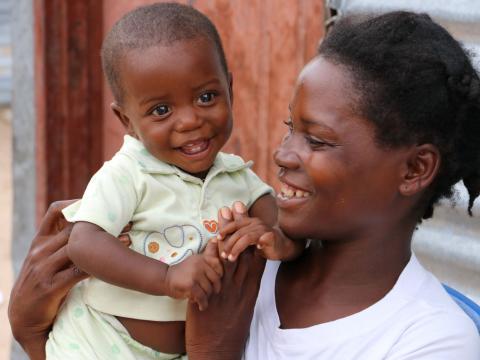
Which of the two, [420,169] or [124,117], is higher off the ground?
[420,169]

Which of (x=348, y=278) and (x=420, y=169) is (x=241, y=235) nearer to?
(x=348, y=278)

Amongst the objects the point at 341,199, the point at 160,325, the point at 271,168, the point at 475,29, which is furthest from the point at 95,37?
the point at 341,199

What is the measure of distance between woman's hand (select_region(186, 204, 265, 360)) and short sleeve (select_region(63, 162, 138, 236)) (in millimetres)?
296

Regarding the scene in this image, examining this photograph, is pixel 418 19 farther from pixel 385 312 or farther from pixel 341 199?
pixel 385 312

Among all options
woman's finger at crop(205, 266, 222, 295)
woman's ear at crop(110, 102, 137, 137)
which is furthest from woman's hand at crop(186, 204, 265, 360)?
woman's ear at crop(110, 102, 137, 137)

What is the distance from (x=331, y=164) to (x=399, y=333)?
0.38 meters

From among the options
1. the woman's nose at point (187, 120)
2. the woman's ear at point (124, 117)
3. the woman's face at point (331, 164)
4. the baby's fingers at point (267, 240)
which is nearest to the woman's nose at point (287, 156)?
the woman's face at point (331, 164)

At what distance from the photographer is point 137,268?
7.52ft

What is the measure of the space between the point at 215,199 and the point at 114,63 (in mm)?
444

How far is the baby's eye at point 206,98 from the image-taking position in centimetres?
245

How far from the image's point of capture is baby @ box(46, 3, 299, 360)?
2.39 meters

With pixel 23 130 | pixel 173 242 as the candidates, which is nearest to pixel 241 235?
pixel 173 242

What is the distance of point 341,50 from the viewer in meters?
2.10

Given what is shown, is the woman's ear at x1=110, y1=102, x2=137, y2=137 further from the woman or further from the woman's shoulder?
the woman's shoulder
